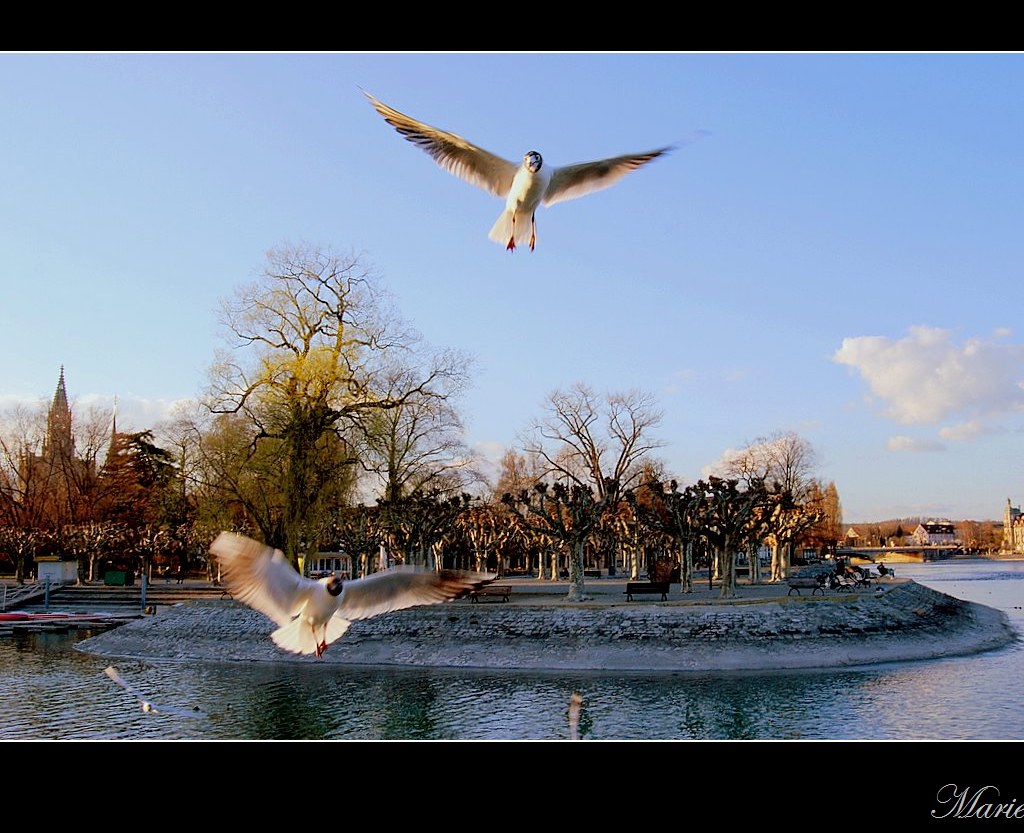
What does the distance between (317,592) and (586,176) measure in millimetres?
5679

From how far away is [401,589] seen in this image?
11.4m

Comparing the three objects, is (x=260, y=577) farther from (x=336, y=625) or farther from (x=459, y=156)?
(x=459, y=156)

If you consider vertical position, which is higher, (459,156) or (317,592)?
(459,156)

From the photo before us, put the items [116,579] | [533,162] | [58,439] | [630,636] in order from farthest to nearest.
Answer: [58,439] < [116,579] < [630,636] < [533,162]

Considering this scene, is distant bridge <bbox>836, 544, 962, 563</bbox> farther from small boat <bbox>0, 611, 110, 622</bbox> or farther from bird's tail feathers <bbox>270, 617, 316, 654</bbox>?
bird's tail feathers <bbox>270, 617, 316, 654</bbox>

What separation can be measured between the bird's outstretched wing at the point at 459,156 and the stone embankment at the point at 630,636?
66.8ft

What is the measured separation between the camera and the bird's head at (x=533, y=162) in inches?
350

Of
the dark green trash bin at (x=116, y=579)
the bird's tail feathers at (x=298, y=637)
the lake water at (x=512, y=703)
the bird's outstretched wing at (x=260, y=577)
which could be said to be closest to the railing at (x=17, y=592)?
the dark green trash bin at (x=116, y=579)

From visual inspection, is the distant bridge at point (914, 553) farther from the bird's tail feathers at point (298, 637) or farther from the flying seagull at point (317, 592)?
the bird's tail feathers at point (298, 637)

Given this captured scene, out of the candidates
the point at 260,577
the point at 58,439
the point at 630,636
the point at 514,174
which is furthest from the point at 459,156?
the point at 58,439

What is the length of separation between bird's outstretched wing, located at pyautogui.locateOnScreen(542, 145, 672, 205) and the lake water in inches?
430
